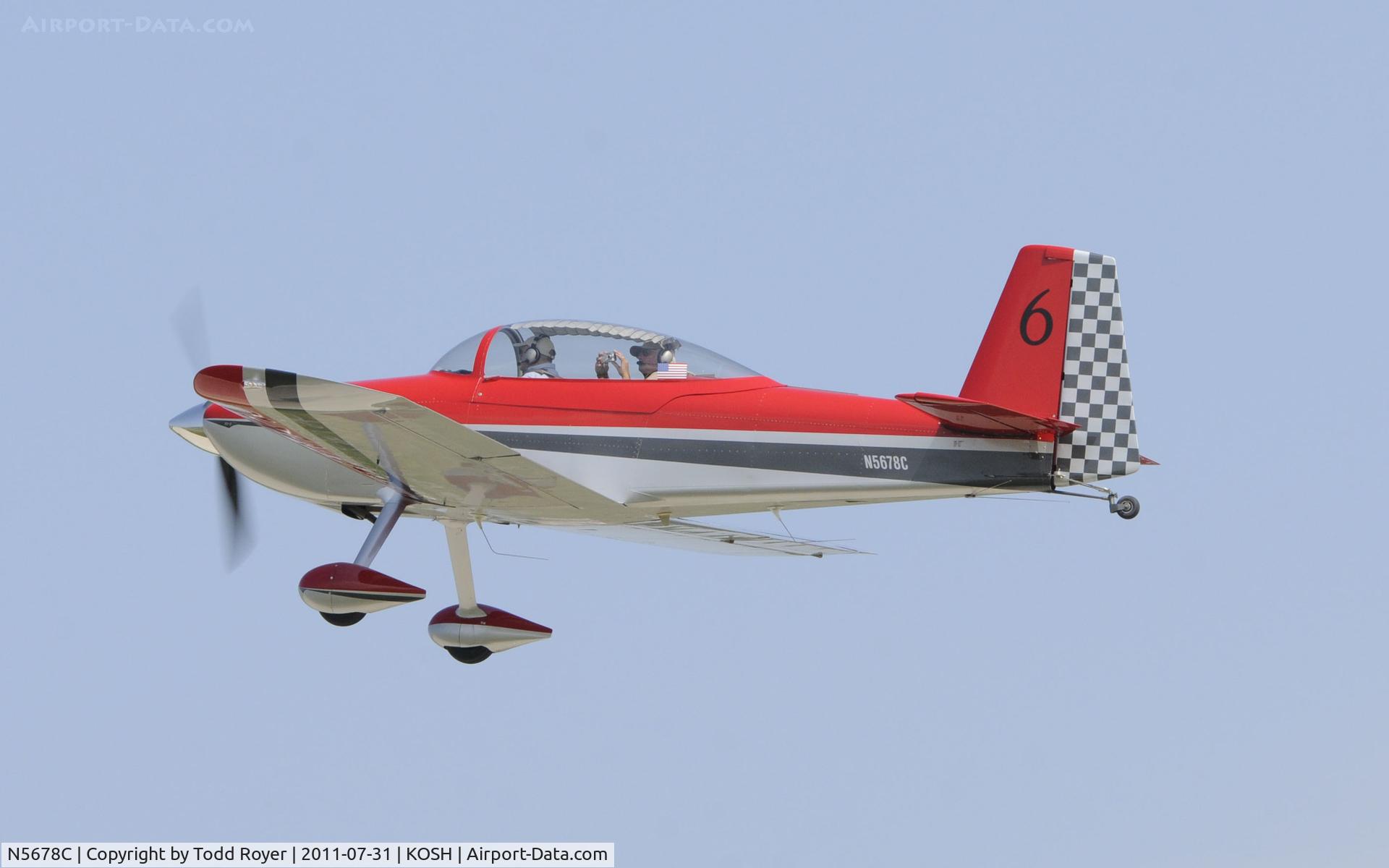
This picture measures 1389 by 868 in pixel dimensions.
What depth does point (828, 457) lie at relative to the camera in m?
12.7

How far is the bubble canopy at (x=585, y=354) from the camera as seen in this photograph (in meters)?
13.5

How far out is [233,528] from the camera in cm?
1577

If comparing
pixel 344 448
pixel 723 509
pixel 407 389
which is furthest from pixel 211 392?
pixel 723 509

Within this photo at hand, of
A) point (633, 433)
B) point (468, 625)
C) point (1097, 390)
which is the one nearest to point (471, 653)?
point (468, 625)

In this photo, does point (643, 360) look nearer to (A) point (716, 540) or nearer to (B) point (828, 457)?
(B) point (828, 457)

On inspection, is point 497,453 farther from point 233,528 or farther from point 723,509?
point 233,528

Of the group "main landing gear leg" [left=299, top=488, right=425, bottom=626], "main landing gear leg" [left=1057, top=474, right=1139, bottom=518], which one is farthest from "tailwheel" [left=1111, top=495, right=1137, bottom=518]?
"main landing gear leg" [left=299, top=488, right=425, bottom=626]

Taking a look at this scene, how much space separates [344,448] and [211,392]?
1826 mm

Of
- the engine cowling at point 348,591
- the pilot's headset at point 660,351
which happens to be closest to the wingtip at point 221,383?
the engine cowling at point 348,591

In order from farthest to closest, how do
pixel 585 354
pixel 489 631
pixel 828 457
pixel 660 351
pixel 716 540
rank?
pixel 716 540, pixel 489 631, pixel 585 354, pixel 660 351, pixel 828 457

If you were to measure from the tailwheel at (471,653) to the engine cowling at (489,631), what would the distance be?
28 mm

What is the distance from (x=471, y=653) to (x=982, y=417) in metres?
5.63

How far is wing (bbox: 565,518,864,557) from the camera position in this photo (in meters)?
15.9

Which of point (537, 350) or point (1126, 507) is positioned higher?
point (537, 350)
